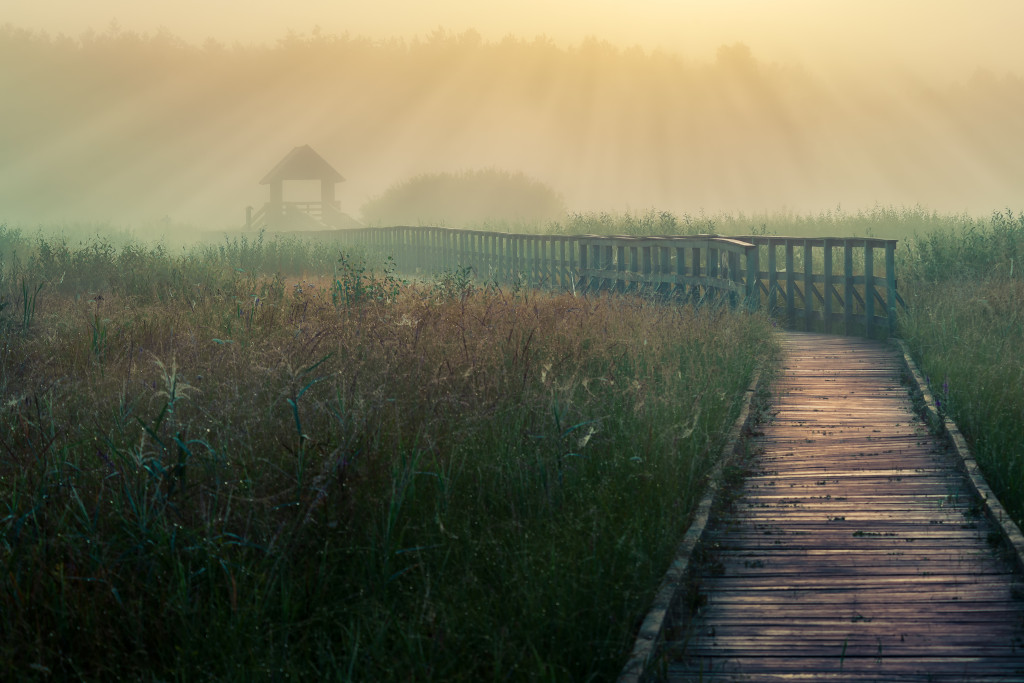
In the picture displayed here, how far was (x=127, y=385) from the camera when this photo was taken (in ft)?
23.1

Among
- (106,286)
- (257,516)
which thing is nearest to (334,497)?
(257,516)

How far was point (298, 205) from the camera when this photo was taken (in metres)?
54.2

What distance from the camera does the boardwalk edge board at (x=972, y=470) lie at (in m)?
5.18

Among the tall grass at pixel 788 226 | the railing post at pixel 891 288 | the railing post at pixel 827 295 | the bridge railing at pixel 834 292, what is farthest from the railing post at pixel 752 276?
the tall grass at pixel 788 226

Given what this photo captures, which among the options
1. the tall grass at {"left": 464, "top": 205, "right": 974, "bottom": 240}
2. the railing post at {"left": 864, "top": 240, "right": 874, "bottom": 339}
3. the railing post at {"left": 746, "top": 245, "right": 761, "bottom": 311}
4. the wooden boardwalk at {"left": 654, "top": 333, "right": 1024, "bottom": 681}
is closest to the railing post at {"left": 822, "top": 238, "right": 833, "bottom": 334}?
the railing post at {"left": 864, "top": 240, "right": 874, "bottom": 339}

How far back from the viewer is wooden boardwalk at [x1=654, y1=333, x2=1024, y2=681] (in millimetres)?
4109

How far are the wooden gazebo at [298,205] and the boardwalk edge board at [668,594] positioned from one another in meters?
48.0

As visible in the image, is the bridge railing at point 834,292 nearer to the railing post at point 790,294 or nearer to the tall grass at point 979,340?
the railing post at point 790,294

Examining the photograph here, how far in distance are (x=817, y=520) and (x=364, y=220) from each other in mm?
54293

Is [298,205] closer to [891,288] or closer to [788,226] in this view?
[788,226]

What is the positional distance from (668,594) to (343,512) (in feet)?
5.02

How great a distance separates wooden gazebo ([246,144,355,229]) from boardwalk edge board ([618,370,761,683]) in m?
48.0

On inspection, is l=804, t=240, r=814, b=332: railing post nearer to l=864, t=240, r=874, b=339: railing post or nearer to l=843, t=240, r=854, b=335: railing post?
l=843, t=240, r=854, b=335: railing post

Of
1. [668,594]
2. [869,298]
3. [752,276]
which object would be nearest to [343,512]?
[668,594]
